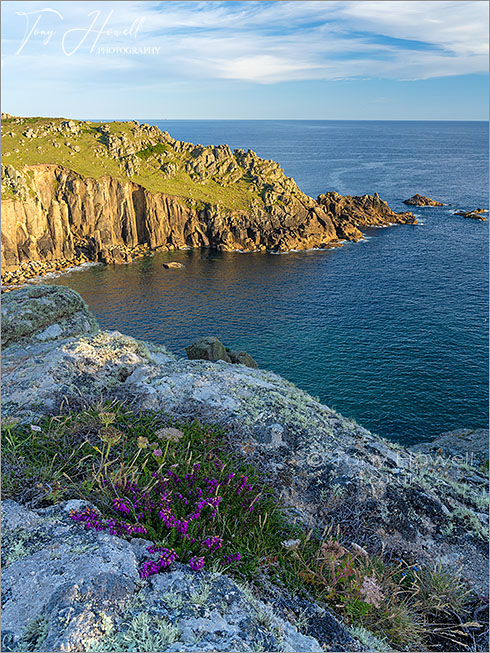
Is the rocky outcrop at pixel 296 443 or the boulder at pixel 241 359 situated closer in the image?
the rocky outcrop at pixel 296 443

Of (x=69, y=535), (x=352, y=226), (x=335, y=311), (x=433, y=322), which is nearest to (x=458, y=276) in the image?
(x=433, y=322)

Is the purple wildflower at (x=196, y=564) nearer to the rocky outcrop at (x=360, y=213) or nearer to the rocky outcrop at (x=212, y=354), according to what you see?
the rocky outcrop at (x=212, y=354)

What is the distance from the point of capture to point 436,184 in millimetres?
168750

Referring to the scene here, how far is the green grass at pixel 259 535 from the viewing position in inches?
244

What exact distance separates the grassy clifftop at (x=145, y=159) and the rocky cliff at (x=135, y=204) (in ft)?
1.02

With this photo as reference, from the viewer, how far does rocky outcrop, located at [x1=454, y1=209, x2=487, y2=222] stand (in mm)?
122188

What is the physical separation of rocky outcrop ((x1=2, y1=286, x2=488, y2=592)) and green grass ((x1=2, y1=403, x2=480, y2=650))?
2.20 ft

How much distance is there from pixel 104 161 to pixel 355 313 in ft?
294

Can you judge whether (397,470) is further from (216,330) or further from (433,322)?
(433,322)

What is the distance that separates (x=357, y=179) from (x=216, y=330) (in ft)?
440

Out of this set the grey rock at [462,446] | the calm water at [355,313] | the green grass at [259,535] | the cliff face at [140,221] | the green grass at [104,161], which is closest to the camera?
the green grass at [259,535]

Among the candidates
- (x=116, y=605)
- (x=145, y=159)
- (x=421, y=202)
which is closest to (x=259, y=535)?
(x=116, y=605)

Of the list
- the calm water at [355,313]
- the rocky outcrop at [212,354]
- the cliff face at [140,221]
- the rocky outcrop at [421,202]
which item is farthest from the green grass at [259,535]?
the rocky outcrop at [421,202]

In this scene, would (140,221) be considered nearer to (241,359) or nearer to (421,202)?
(241,359)
